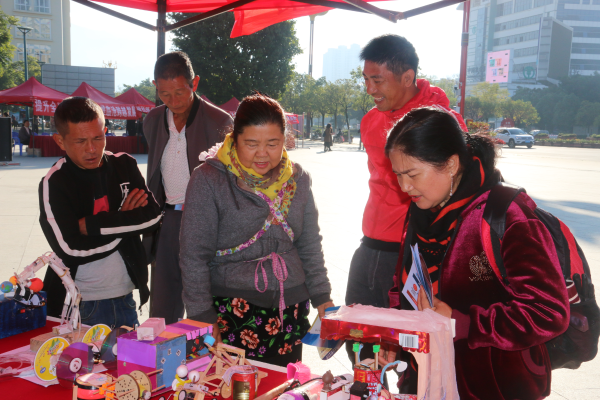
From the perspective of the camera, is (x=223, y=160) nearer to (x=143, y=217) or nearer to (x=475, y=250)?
(x=143, y=217)

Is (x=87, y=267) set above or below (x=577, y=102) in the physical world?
below

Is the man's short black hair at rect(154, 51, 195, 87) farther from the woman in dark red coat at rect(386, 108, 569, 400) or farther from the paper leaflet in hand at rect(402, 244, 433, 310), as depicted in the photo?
the paper leaflet in hand at rect(402, 244, 433, 310)

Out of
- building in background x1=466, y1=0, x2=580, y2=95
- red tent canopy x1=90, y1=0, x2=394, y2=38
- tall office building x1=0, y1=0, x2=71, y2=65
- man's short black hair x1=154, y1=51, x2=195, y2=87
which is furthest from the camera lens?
building in background x1=466, y1=0, x2=580, y2=95

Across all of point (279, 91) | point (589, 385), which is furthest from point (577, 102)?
point (589, 385)

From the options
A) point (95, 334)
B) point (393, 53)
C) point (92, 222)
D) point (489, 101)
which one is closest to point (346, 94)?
point (489, 101)

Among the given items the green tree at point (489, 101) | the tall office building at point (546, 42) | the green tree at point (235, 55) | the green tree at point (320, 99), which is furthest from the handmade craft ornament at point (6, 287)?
the tall office building at point (546, 42)

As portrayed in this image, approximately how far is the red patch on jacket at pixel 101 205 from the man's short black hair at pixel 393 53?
149 centimetres

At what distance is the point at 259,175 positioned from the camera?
1.95m

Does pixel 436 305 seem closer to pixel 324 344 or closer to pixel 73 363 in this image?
pixel 324 344

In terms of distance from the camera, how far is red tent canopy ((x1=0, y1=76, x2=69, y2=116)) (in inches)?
674

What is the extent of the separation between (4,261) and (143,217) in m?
3.70

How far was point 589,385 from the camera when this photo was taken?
9.80 feet

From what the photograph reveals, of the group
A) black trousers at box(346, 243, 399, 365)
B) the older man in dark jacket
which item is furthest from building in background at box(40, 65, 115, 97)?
black trousers at box(346, 243, 399, 365)

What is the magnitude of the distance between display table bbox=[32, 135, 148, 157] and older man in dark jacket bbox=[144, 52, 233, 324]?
17.4 metres
